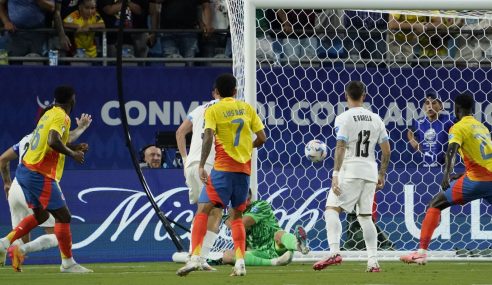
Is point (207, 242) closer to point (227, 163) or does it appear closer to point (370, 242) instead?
point (227, 163)

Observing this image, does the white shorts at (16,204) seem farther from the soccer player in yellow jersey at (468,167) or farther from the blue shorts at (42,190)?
the soccer player in yellow jersey at (468,167)

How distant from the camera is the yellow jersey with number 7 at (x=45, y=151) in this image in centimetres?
1227

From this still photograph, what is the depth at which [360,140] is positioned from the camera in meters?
12.5

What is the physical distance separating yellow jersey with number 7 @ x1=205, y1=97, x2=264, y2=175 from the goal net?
3.71 m

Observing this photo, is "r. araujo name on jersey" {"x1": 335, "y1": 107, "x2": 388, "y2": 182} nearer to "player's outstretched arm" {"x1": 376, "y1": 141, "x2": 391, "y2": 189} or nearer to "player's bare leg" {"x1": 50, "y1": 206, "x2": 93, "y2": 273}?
"player's outstretched arm" {"x1": 376, "y1": 141, "x2": 391, "y2": 189}

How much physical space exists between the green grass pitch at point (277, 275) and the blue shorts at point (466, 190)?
2.35ft

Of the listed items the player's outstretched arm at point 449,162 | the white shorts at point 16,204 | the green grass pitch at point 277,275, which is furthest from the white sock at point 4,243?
the player's outstretched arm at point 449,162

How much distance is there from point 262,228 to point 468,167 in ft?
7.39

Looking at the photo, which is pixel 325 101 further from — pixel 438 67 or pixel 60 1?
pixel 60 1

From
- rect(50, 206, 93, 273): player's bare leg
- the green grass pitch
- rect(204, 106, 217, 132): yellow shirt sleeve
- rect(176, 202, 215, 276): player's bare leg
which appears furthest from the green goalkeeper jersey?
rect(204, 106, 217, 132): yellow shirt sleeve

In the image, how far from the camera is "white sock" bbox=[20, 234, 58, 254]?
12633 millimetres

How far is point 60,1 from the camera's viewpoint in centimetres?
1781

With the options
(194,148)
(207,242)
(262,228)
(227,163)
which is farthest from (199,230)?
(194,148)

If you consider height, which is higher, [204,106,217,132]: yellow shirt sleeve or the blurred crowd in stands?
the blurred crowd in stands
